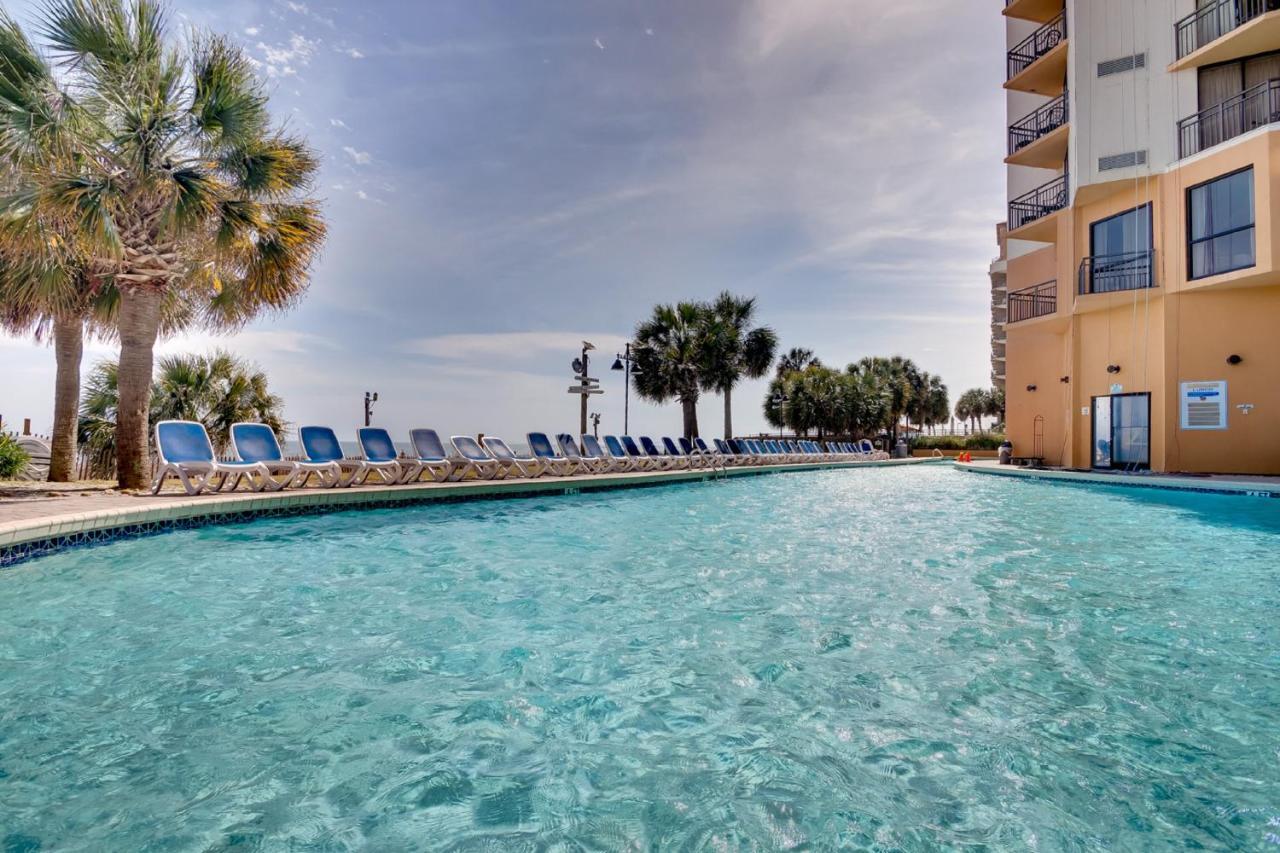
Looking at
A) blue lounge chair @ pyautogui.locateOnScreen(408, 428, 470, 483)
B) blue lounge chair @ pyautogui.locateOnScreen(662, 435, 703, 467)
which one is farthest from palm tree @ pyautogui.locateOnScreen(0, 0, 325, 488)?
blue lounge chair @ pyautogui.locateOnScreen(662, 435, 703, 467)

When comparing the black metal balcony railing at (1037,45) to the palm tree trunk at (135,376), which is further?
the black metal balcony railing at (1037,45)

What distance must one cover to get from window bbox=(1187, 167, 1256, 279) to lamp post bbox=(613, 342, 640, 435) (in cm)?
1575

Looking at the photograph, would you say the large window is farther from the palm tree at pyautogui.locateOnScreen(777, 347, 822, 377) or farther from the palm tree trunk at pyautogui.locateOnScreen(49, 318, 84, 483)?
the palm tree at pyautogui.locateOnScreen(777, 347, 822, 377)

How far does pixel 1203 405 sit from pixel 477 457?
51.1 feet

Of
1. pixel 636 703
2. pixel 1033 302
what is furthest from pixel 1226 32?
pixel 636 703

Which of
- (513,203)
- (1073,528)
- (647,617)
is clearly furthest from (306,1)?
(1073,528)

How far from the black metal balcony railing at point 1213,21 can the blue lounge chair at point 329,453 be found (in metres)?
19.5

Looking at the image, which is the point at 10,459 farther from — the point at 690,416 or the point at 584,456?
the point at 690,416

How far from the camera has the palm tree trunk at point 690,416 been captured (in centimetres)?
2670

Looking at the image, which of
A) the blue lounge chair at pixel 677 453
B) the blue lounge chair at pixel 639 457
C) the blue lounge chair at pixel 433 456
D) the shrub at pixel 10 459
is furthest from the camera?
the blue lounge chair at pixel 677 453

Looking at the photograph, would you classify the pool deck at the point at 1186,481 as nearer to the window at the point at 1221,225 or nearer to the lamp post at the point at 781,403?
the window at the point at 1221,225

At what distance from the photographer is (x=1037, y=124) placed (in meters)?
19.5

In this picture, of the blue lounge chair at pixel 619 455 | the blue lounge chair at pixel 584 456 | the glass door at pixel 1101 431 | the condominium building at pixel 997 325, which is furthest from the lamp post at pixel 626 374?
the condominium building at pixel 997 325

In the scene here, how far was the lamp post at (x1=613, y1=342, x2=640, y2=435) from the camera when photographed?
2288 cm
